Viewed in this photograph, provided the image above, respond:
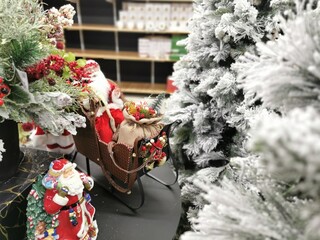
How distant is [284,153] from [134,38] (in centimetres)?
402

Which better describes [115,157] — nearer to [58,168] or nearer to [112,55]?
[58,168]

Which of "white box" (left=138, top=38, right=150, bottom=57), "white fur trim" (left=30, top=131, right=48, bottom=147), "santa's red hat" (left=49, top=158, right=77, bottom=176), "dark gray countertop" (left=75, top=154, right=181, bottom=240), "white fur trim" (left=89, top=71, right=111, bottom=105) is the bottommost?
"white box" (left=138, top=38, right=150, bottom=57)

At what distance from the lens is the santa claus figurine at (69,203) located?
100 centimetres

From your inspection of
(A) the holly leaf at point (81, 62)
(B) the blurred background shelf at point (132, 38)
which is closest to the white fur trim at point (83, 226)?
(A) the holly leaf at point (81, 62)

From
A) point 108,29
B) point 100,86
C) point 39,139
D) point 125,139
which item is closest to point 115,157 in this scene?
point 125,139

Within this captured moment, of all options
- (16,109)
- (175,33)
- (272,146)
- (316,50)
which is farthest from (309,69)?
(175,33)

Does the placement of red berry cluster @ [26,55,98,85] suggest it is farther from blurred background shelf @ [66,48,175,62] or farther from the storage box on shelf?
blurred background shelf @ [66,48,175,62]

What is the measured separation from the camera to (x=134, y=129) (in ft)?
4.16

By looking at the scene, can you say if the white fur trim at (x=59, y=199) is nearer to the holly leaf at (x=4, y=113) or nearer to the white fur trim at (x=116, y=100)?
the holly leaf at (x=4, y=113)

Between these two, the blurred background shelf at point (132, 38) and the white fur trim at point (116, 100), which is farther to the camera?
the blurred background shelf at point (132, 38)

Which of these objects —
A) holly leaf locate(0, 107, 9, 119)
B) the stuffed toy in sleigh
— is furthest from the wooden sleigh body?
holly leaf locate(0, 107, 9, 119)

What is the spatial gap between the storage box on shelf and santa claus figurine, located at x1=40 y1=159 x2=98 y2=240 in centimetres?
285

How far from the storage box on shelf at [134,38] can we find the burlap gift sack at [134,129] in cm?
258

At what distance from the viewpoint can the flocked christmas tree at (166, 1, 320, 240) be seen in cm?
42
